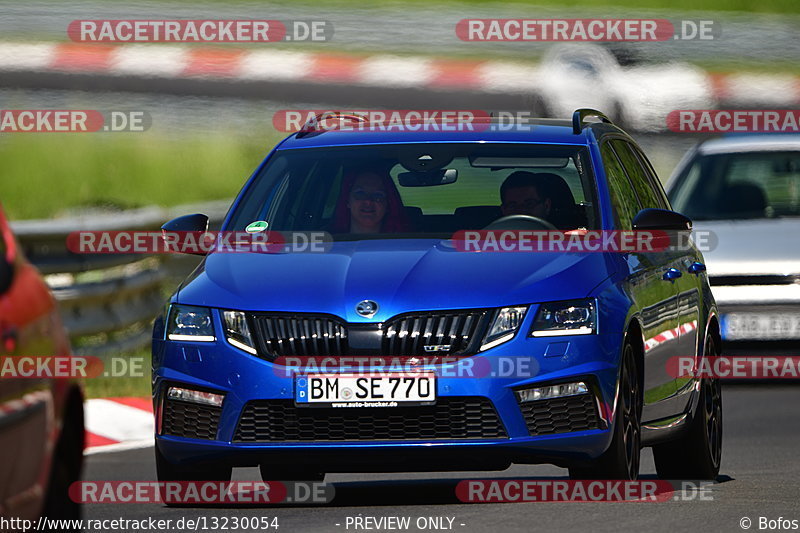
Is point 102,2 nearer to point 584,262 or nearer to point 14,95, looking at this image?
point 14,95

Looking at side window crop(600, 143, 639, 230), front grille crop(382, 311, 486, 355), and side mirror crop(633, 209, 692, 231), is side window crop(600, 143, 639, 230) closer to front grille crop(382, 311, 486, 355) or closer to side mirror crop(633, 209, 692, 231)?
side mirror crop(633, 209, 692, 231)

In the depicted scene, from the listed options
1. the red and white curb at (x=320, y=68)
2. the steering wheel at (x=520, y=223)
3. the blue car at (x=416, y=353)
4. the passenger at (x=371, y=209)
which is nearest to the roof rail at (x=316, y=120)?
the passenger at (x=371, y=209)

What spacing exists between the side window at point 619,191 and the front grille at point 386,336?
4.79 feet

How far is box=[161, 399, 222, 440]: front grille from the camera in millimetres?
9086

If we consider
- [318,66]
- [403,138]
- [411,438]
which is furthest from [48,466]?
[318,66]

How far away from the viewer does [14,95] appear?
23.5 meters

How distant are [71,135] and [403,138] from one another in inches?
586

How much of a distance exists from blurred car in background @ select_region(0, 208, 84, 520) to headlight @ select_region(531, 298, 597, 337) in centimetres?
241

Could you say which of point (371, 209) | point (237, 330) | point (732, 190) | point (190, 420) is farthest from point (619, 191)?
point (732, 190)

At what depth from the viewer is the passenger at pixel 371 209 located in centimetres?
1016

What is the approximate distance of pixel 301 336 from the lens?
896 cm

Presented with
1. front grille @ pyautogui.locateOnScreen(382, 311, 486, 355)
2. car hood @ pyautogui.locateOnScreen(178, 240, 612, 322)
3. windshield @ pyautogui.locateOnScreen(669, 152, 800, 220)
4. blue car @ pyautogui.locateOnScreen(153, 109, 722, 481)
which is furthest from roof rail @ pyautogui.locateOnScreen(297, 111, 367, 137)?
windshield @ pyautogui.locateOnScreen(669, 152, 800, 220)

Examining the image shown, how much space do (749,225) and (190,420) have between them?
28.4 feet

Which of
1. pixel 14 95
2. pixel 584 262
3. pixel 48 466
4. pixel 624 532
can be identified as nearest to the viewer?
pixel 48 466
